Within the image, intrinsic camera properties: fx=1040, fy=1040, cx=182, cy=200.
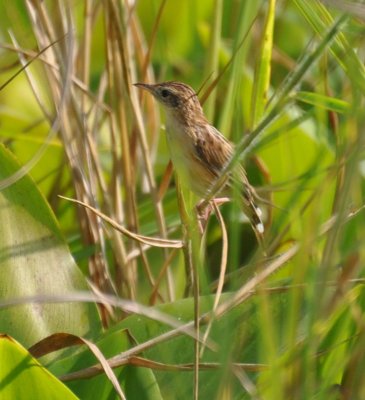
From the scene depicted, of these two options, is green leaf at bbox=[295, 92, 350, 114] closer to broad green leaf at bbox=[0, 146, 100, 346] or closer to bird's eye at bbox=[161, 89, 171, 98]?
broad green leaf at bbox=[0, 146, 100, 346]

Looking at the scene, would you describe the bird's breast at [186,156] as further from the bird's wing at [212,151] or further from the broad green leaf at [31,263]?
the broad green leaf at [31,263]

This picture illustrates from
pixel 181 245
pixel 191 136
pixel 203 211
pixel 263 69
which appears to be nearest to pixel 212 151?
pixel 191 136

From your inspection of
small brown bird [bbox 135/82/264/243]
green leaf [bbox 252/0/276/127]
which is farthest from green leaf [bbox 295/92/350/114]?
small brown bird [bbox 135/82/264/243]

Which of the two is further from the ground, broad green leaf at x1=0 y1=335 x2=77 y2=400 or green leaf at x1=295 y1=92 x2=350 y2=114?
green leaf at x1=295 y1=92 x2=350 y2=114

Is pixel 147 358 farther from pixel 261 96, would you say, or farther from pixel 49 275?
pixel 261 96

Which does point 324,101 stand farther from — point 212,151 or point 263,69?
point 212,151

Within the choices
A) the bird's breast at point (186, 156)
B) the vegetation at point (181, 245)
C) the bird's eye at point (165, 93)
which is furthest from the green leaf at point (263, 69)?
the bird's eye at point (165, 93)

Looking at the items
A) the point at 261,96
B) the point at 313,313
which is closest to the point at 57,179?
the point at 261,96

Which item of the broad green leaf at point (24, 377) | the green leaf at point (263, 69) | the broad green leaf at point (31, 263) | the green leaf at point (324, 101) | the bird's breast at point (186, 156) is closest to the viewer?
the broad green leaf at point (24, 377)
